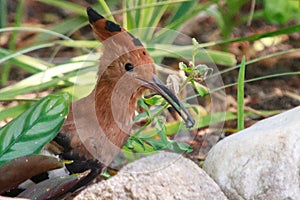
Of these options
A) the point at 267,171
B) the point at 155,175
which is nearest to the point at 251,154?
the point at 267,171

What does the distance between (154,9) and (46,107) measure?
1353 millimetres

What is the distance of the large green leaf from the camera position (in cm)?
219

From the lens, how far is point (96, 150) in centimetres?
239

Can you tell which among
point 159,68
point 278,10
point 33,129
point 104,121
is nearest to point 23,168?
point 33,129

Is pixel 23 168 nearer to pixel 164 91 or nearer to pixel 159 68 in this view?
pixel 164 91

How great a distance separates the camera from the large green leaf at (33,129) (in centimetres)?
219

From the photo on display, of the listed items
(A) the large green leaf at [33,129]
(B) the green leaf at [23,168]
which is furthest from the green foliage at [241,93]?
(B) the green leaf at [23,168]

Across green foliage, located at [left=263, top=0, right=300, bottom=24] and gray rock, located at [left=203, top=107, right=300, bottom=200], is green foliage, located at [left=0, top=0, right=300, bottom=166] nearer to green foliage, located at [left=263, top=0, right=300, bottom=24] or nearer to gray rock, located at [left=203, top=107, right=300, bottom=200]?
green foliage, located at [left=263, top=0, right=300, bottom=24]

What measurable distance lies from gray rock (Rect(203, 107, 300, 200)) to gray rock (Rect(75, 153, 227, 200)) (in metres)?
0.06

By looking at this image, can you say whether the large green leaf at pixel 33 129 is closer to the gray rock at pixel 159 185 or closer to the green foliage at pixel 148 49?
the gray rock at pixel 159 185

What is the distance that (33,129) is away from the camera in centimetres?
220

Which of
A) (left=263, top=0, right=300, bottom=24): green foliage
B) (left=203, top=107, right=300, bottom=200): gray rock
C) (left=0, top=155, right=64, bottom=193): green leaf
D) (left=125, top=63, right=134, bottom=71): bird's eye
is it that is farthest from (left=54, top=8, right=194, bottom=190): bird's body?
(left=263, top=0, right=300, bottom=24): green foliage

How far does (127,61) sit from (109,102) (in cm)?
17

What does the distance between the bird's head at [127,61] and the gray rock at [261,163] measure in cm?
Result: 17
